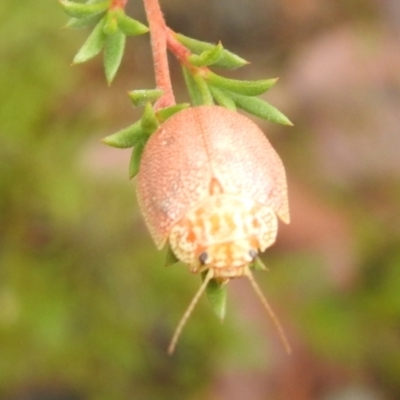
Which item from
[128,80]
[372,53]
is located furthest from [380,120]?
[128,80]

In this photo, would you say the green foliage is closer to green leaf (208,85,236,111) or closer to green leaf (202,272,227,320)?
green leaf (208,85,236,111)

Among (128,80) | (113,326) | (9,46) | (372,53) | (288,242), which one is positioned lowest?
(288,242)

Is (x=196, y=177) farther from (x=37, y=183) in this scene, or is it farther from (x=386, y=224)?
(x=386, y=224)

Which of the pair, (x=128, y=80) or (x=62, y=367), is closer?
(x=62, y=367)

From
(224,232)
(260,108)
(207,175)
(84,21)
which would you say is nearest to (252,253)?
(224,232)

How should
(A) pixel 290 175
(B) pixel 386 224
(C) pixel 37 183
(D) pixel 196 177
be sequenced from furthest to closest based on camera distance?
(A) pixel 290 175 < (B) pixel 386 224 < (C) pixel 37 183 < (D) pixel 196 177

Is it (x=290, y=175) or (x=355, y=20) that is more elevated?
(x=355, y=20)

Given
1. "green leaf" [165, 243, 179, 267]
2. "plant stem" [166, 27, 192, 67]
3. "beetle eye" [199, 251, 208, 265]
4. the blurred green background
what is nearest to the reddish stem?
"plant stem" [166, 27, 192, 67]
